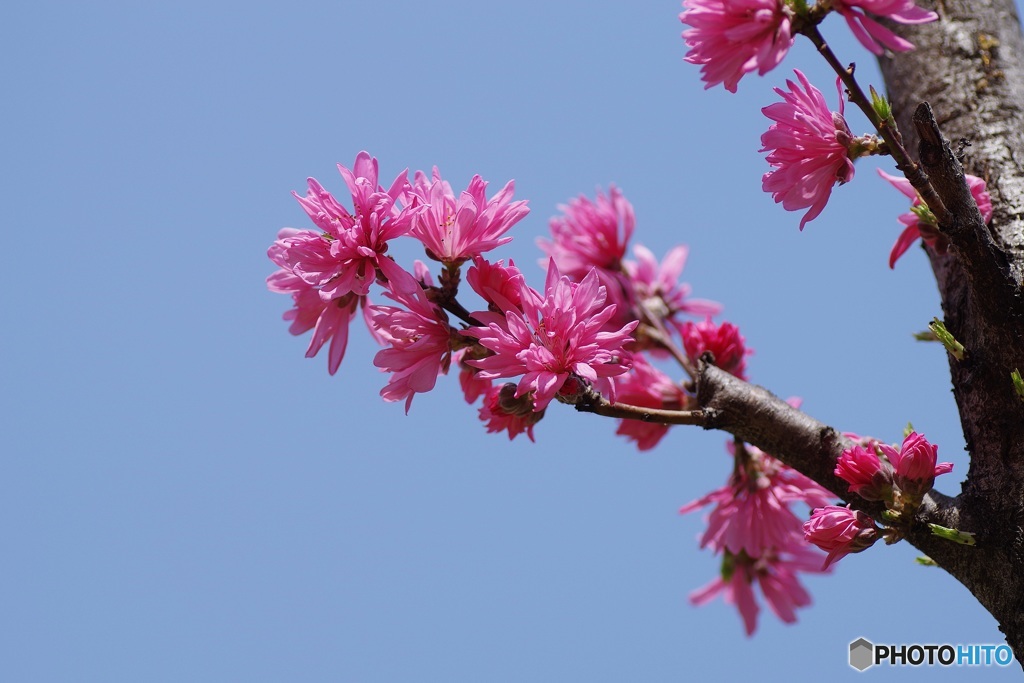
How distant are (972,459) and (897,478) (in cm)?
26

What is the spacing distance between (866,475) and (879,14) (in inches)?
39.6

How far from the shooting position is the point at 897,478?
2.22 metres

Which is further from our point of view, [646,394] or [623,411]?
[646,394]

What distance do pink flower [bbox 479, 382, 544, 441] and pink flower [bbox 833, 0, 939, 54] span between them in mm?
1022

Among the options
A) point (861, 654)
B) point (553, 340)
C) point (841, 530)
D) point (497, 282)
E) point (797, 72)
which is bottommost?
point (861, 654)

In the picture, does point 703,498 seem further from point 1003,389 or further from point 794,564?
point 1003,389

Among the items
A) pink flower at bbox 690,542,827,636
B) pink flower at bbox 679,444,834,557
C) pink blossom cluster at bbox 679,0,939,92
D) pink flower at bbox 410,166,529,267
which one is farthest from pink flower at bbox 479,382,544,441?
pink flower at bbox 690,542,827,636

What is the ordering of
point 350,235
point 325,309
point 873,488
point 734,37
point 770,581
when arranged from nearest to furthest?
1. point 734,37
2. point 350,235
3. point 873,488
4. point 325,309
5. point 770,581

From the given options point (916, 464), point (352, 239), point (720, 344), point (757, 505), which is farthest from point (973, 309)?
point (352, 239)

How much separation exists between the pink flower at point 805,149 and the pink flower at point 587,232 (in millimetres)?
1403

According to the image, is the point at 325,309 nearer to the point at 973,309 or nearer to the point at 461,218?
the point at 461,218

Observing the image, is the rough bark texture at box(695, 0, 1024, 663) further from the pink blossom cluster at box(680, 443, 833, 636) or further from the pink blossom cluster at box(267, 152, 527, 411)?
the pink blossom cluster at box(267, 152, 527, 411)

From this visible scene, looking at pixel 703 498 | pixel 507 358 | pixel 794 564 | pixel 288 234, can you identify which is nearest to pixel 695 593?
pixel 794 564

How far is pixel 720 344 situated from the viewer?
120 inches
